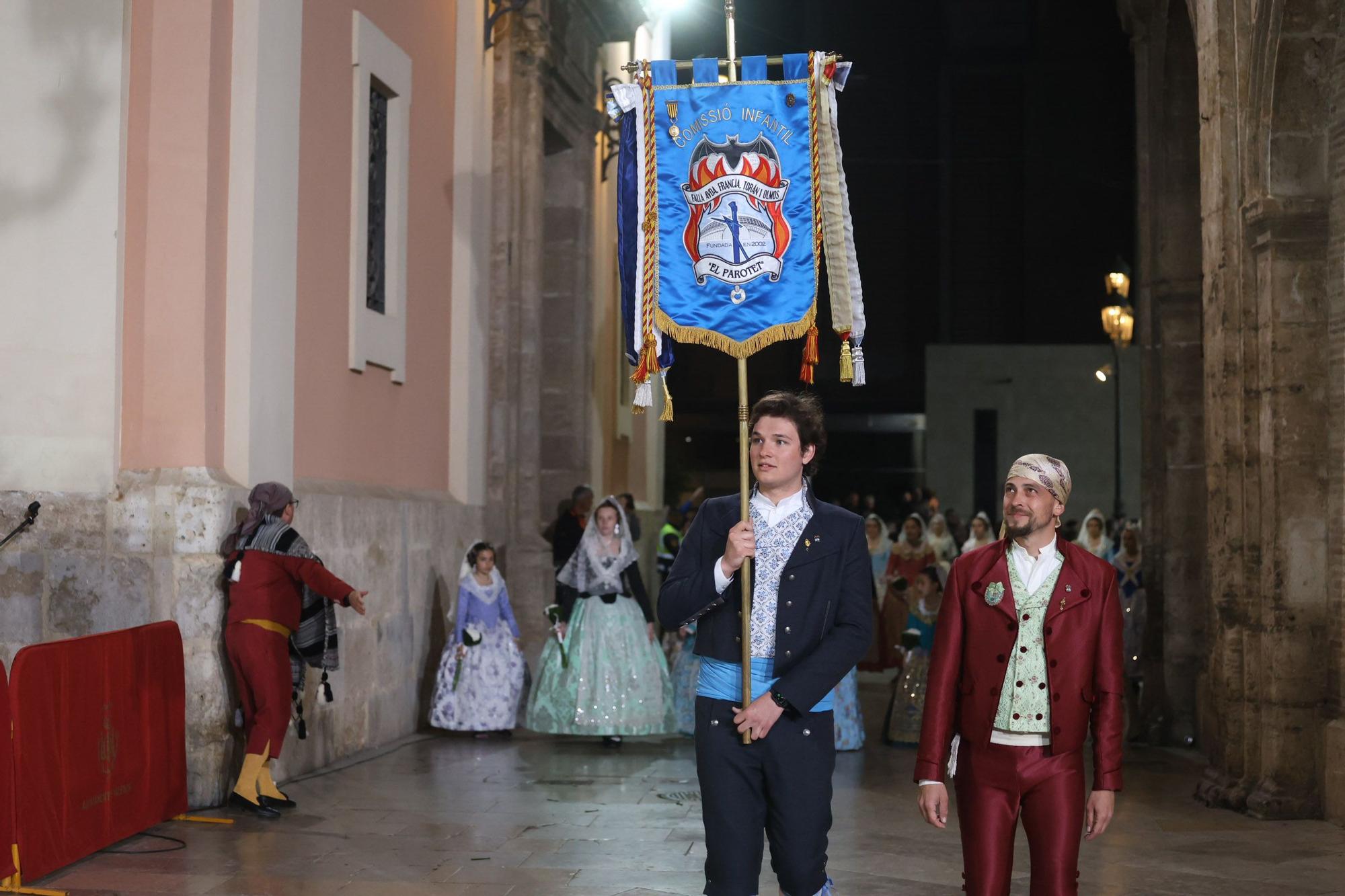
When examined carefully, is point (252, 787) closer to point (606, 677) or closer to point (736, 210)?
point (606, 677)

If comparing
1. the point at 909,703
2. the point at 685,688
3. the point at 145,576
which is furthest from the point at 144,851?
the point at 909,703

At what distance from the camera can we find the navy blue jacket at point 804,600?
4629 mm

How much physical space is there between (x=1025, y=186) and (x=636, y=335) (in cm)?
3041

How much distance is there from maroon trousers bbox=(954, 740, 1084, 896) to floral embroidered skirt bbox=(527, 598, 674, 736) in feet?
23.9

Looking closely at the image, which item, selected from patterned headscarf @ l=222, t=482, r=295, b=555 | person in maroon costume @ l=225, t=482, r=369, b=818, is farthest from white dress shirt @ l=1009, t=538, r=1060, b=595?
patterned headscarf @ l=222, t=482, r=295, b=555

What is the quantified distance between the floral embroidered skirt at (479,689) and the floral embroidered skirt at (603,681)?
0.84ft

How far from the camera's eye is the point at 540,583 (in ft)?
50.2

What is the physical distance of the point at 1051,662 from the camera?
4.52m

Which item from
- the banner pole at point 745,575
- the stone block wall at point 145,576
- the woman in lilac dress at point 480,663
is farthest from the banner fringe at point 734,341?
the woman in lilac dress at point 480,663

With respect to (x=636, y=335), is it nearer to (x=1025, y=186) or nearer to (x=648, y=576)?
(x=648, y=576)

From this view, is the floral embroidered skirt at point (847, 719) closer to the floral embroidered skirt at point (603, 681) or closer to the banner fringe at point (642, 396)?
the floral embroidered skirt at point (603, 681)

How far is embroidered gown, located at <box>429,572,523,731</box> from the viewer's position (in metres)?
12.2

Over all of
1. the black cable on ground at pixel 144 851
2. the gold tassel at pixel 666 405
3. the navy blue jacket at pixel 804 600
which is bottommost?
the black cable on ground at pixel 144 851

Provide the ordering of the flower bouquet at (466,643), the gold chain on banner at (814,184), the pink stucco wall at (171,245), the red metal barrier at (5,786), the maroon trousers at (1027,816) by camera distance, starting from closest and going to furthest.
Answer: the maroon trousers at (1027,816) → the gold chain on banner at (814,184) → the red metal barrier at (5,786) → the pink stucco wall at (171,245) → the flower bouquet at (466,643)
